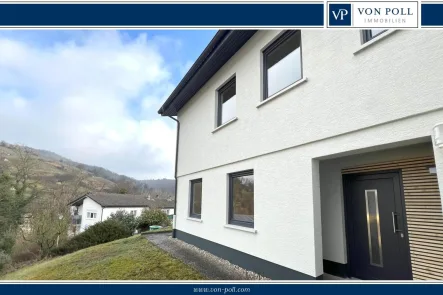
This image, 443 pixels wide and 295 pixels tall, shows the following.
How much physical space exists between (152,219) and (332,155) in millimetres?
19913

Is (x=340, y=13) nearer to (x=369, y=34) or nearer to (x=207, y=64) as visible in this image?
(x=369, y=34)

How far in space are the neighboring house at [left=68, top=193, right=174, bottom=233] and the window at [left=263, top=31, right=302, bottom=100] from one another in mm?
16009

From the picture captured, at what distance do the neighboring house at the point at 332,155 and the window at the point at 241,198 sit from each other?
0.03 meters

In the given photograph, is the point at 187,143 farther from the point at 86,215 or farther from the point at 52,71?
the point at 86,215

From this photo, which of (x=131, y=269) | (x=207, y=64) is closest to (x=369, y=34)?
(x=207, y=64)

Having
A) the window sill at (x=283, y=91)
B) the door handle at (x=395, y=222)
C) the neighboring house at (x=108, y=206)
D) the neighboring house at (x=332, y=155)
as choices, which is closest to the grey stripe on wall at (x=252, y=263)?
the neighboring house at (x=332, y=155)

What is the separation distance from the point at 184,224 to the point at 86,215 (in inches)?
640

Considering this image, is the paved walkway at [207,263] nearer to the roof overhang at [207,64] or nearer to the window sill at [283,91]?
the window sill at [283,91]

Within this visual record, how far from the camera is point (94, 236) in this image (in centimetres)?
1448

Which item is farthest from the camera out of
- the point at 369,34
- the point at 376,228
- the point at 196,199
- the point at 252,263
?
the point at 196,199

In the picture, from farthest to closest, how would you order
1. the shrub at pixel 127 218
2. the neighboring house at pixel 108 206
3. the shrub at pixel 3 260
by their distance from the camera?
the shrub at pixel 127 218 < the neighboring house at pixel 108 206 < the shrub at pixel 3 260

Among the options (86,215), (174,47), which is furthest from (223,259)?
(86,215)

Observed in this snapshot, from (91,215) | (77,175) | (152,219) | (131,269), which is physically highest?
(77,175)

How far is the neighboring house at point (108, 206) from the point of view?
19.2 meters
